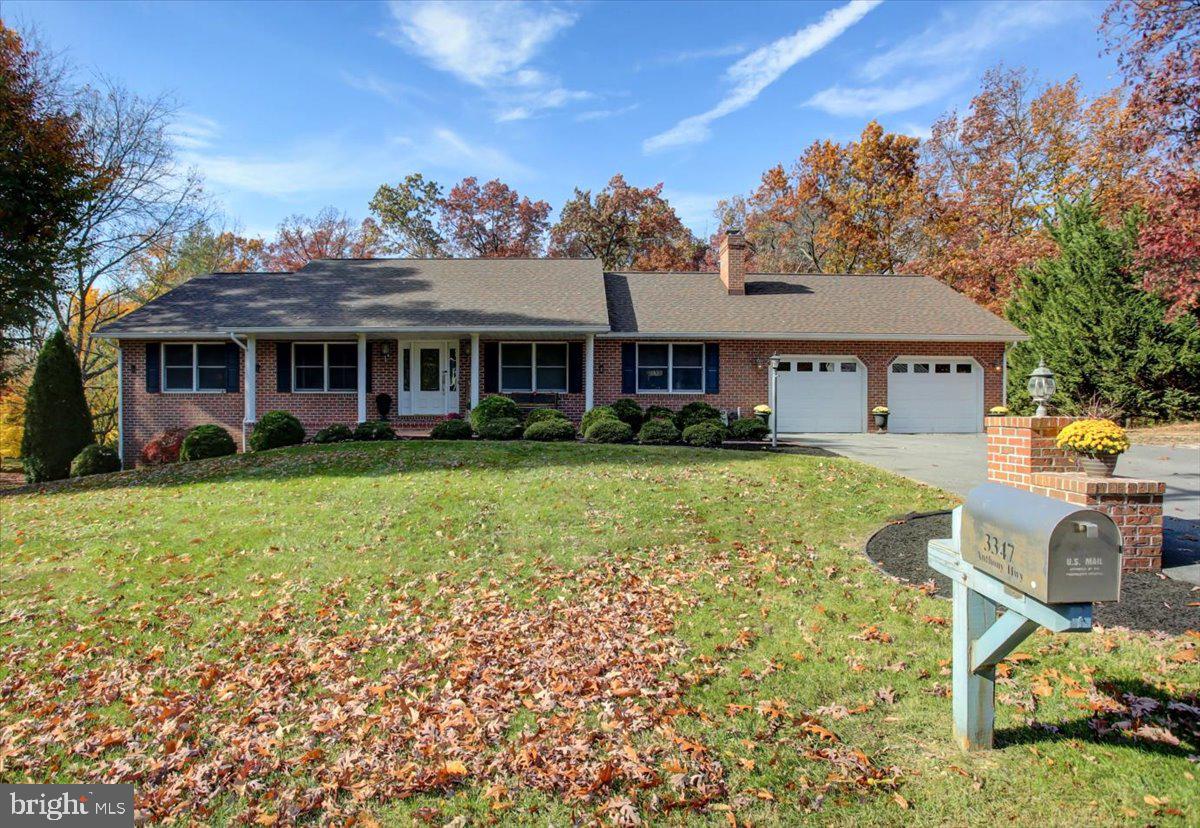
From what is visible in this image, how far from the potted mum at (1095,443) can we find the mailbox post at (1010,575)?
3.45 metres

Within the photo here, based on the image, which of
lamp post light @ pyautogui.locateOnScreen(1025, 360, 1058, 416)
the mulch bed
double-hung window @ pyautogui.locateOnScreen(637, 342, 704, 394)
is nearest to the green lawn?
the mulch bed

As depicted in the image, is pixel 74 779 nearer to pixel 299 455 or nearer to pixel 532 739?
pixel 532 739

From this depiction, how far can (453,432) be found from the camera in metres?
14.5

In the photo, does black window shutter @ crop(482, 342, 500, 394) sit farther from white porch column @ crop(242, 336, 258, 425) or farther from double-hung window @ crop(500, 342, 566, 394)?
white porch column @ crop(242, 336, 258, 425)

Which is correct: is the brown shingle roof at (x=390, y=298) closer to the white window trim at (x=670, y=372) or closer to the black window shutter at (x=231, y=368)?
the black window shutter at (x=231, y=368)

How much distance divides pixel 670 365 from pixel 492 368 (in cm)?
474

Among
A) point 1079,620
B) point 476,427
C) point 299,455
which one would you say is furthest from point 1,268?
point 1079,620

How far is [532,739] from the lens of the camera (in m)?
3.46

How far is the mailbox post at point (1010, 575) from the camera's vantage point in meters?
2.21

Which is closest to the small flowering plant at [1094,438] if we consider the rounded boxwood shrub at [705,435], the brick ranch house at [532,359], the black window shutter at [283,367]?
the rounded boxwood shrub at [705,435]

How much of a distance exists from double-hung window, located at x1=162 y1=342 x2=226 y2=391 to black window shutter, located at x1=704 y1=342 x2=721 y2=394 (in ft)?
42.0

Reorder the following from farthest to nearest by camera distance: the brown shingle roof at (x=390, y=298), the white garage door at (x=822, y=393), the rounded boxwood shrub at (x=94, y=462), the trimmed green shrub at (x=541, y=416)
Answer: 1. the white garage door at (x=822, y=393)
2. the brown shingle roof at (x=390, y=298)
3. the rounded boxwood shrub at (x=94, y=462)
4. the trimmed green shrub at (x=541, y=416)

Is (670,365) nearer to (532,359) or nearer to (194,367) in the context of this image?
(532,359)

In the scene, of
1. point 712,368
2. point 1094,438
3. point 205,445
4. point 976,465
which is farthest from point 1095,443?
point 205,445
